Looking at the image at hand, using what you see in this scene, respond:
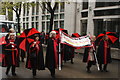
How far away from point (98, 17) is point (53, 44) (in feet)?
47.6

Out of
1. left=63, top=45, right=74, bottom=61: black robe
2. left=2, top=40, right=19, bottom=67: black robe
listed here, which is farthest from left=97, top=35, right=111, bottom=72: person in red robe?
left=2, top=40, right=19, bottom=67: black robe

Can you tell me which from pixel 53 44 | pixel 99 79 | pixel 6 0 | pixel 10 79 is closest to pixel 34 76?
pixel 10 79

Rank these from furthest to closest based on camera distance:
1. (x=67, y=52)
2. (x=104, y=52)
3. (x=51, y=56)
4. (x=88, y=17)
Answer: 1. (x=88, y=17)
2. (x=67, y=52)
3. (x=104, y=52)
4. (x=51, y=56)

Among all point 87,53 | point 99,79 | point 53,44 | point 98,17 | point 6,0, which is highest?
point 6,0

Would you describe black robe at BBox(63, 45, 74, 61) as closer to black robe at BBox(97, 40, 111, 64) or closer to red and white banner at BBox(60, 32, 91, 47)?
red and white banner at BBox(60, 32, 91, 47)

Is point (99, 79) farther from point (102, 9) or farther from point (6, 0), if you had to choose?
point (6, 0)

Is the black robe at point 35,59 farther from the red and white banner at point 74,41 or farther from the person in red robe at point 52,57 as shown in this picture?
the red and white banner at point 74,41

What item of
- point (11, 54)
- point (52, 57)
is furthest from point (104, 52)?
point (11, 54)

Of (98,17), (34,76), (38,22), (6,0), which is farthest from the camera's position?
(38,22)

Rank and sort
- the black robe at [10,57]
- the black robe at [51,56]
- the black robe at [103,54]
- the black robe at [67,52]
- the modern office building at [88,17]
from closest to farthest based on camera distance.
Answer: the black robe at [51,56] → the black robe at [10,57] → the black robe at [103,54] → the black robe at [67,52] → the modern office building at [88,17]

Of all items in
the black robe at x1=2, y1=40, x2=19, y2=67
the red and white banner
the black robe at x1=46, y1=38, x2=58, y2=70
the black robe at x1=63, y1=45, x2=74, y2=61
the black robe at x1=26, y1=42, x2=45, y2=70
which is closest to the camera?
the black robe at x1=46, y1=38, x2=58, y2=70

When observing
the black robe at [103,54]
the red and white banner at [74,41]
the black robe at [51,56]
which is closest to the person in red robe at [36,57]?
the black robe at [51,56]

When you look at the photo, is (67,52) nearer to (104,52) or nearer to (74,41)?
(74,41)

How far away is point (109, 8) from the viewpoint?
762 inches
